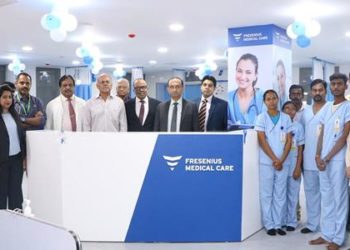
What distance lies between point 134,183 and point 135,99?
43.8 inches

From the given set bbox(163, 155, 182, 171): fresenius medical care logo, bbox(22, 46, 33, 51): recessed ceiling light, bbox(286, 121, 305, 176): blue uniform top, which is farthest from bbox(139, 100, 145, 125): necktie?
bbox(22, 46, 33, 51): recessed ceiling light

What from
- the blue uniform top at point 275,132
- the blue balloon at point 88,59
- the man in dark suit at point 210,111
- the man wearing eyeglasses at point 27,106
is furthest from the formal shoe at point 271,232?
the blue balloon at point 88,59

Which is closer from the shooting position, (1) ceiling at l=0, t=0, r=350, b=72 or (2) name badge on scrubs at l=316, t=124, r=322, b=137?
(2) name badge on scrubs at l=316, t=124, r=322, b=137

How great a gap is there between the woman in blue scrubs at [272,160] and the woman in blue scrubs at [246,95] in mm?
3150

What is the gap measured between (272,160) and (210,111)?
91cm

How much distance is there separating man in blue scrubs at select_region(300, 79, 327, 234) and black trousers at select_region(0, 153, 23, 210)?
296 cm

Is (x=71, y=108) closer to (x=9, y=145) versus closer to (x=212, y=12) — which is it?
(x=9, y=145)

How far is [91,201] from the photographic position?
4.25 metres

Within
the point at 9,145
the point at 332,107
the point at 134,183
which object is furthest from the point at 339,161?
the point at 9,145

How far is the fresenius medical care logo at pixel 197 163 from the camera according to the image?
4.22m

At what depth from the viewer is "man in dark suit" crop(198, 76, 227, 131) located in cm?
494

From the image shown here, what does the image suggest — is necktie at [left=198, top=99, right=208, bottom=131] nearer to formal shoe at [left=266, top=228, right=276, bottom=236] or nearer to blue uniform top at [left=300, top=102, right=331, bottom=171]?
blue uniform top at [left=300, top=102, right=331, bottom=171]

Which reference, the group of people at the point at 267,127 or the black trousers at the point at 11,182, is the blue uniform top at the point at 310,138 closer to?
the group of people at the point at 267,127

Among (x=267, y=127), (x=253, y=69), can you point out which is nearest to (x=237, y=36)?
(x=253, y=69)
